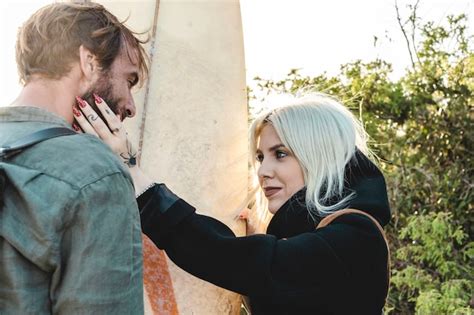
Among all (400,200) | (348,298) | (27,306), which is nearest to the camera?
(27,306)

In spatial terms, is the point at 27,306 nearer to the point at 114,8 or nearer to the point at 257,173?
the point at 257,173

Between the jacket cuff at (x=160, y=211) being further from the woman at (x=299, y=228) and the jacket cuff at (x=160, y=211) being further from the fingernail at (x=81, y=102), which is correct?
the fingernail at (x=81, y=102)

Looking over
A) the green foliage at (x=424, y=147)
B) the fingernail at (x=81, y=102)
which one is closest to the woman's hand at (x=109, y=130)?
the fingernail at (x=81, y=102)

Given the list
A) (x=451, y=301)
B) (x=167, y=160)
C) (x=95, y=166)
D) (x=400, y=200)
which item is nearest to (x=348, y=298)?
(x=167, y=160)

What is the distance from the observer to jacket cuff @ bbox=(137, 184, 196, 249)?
8.04 feet

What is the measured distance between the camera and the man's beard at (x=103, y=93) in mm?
2029

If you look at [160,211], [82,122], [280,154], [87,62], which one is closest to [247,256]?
[160,211]

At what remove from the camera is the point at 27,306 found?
166 cm

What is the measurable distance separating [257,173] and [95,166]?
1.29 metres

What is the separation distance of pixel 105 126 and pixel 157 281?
66 centimetres

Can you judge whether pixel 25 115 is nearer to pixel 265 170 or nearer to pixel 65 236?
pixel 65 236

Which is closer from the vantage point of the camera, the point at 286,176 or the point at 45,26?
the point at 45,26

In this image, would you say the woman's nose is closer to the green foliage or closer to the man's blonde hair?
the man's blonde hair

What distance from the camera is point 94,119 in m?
2.18
